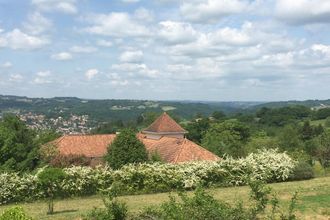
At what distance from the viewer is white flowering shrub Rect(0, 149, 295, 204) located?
77.9ft

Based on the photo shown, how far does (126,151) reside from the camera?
108 feet

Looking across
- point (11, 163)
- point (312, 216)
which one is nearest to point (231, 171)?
point (312, 216)

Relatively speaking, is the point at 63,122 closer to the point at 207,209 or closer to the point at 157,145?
the point at 157,145

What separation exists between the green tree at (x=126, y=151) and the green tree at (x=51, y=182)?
912cm

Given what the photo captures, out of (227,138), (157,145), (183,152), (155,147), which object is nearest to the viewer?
(183,152)

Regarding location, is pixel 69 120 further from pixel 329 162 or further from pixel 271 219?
pixel 271 219

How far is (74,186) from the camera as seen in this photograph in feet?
80.1

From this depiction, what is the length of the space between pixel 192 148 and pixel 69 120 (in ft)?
389

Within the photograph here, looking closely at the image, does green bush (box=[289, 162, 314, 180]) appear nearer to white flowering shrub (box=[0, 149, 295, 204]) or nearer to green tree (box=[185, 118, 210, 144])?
white flowering shrub (box=[0, 149, 295, 204])

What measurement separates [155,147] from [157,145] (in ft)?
2.16

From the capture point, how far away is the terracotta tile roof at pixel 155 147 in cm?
3372

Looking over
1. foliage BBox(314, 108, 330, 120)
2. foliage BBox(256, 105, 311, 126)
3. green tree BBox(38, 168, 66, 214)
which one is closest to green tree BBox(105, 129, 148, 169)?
green tree BBox(38, 168, 66, 214)

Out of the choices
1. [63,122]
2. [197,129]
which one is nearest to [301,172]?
[197,129]

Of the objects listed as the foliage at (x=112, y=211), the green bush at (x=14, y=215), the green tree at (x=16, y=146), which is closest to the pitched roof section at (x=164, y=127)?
the green tree at (x=16, y=146)
